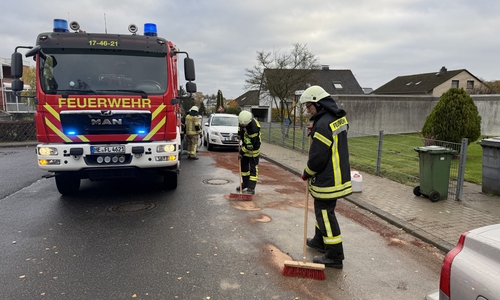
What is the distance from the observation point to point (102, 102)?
5535mm

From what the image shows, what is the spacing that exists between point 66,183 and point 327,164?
17.7 feet

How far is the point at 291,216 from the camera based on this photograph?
5.53 metres

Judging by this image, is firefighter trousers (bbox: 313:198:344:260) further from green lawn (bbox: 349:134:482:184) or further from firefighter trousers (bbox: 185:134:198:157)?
firefighter trousers (bbox: 185:134:198:157)

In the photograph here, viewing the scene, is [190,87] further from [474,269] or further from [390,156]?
[390,156]

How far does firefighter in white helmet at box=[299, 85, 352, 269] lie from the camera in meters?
3.52

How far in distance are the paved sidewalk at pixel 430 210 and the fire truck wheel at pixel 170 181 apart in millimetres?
3588

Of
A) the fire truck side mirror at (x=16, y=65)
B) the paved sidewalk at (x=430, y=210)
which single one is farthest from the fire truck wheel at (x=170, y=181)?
the paved sidewalk at (x=430, y=210)

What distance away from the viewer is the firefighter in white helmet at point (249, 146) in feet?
21.4

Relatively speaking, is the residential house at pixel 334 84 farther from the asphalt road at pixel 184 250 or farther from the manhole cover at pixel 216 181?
the asphalt road at pixel 184 250

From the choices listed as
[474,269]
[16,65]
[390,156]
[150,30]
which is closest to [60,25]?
[16,65]

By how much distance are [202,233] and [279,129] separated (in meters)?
12.4

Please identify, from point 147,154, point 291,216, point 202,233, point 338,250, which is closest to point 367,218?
point 291,216

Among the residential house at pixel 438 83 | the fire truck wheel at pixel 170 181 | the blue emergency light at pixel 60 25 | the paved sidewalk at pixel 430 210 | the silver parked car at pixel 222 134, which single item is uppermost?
the residential house at pixel 438 83

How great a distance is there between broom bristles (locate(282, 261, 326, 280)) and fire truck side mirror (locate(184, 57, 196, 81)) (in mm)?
4345
